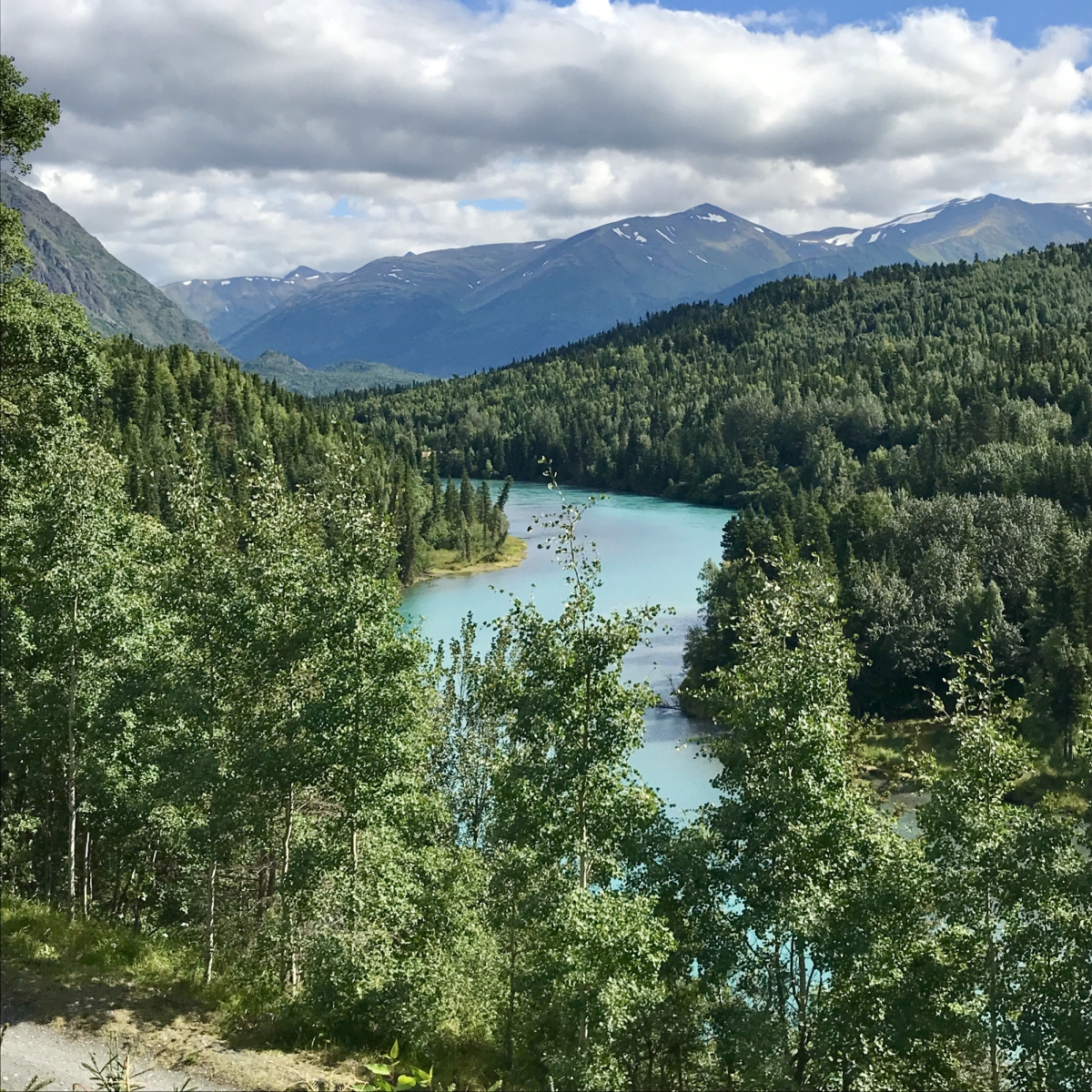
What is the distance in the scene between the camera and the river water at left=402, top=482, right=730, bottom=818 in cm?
5322

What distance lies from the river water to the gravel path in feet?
81.6

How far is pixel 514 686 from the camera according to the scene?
55.7ft

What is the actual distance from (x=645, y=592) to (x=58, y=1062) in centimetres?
7491

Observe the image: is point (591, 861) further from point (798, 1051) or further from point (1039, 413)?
point (1039, 413)

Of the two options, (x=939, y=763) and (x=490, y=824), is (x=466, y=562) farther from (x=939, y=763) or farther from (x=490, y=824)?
(x=490, y=824)

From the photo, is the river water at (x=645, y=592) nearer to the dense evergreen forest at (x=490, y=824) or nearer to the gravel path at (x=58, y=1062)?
the dense evergreen forest at (x=490, y=824)

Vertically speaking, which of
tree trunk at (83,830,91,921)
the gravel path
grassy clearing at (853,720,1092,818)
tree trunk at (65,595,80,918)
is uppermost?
tree trunk at (65,595,80,918)

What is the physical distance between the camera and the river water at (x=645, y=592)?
53219mm

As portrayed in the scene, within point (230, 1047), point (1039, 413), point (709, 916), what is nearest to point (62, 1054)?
point (230, 1047)

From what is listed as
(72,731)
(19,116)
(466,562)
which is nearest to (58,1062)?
(72,731)

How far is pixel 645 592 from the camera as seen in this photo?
8712cm

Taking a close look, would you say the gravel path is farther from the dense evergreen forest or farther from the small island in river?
the small island in river

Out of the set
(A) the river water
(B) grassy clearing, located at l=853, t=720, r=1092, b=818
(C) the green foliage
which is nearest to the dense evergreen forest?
(C) the green foliage

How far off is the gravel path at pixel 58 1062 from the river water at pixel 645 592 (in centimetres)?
→ 2486
